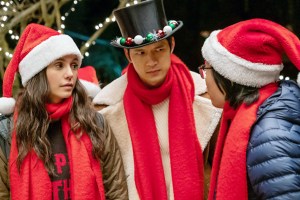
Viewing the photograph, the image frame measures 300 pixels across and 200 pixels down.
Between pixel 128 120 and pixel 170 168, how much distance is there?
363mm

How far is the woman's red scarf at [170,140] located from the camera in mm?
2750

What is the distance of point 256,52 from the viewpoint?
79.2 inches

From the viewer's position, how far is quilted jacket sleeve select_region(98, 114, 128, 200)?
268cm

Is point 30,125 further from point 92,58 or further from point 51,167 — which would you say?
point 92,58

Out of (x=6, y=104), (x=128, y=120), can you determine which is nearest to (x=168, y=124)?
(x=128, y=120)

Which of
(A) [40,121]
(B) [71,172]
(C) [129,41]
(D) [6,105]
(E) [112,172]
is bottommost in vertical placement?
(E) [112,172]

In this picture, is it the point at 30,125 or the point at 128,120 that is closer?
the point at 30,125

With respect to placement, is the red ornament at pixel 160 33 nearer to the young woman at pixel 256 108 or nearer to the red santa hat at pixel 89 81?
the young woman at pixel 256 108

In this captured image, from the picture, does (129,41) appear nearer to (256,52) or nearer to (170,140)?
(170,140)

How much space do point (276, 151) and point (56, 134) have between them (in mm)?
1305

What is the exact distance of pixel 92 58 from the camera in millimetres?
5027

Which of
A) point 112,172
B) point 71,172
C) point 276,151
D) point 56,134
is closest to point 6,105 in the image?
point 56,134

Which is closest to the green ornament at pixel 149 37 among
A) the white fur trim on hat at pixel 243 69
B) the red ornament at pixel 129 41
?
the red ornament at pixel 129 41

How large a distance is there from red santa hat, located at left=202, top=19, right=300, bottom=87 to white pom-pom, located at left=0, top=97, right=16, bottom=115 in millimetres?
1169
